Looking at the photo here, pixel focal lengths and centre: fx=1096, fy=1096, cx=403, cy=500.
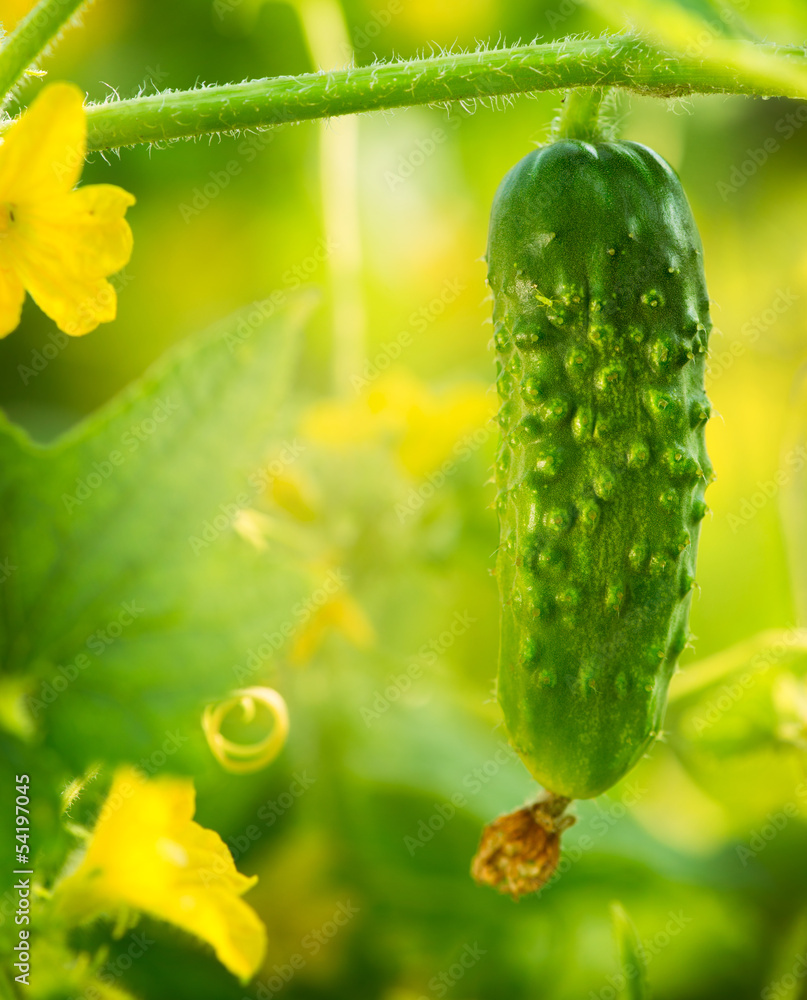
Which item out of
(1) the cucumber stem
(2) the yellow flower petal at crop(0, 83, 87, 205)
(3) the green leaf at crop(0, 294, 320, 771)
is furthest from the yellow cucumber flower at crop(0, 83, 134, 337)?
(1) the cucumber stem

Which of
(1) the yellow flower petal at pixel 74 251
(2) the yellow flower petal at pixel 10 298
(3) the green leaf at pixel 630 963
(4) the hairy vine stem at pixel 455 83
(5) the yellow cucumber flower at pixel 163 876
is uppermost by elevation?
(4) the hairy vine stem at pixel 455 83

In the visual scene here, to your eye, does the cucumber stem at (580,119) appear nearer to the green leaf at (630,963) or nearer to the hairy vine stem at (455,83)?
the hairy vine stem at (455,83)

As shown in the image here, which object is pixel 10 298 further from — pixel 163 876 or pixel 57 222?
pixel 163 876

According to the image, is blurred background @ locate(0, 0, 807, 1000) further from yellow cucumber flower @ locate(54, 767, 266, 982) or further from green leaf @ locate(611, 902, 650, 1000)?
green leaf @ locate(611, 902, 650, 1000)

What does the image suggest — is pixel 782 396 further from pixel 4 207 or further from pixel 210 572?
pixel 4 207

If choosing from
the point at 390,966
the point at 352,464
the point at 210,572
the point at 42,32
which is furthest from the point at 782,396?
the point at 42,32

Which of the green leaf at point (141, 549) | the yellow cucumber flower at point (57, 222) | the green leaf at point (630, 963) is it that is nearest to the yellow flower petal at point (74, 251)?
the yellow cucumber flower at point (57, 222)

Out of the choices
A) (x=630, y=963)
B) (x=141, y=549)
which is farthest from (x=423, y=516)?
(x=630, y=963)
